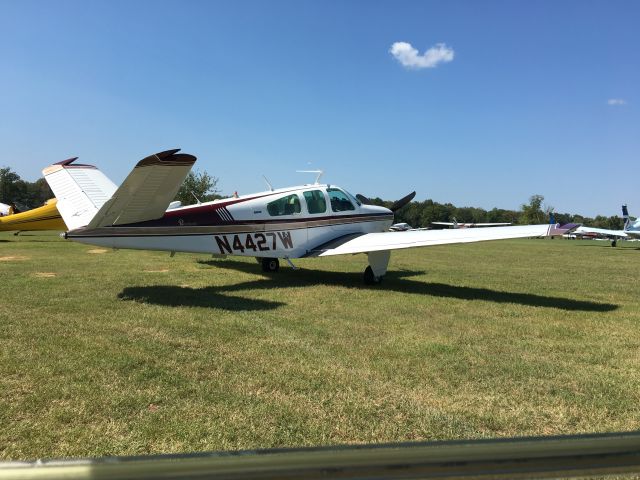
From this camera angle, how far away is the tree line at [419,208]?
51219 mm

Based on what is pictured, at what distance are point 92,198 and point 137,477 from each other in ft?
33.4

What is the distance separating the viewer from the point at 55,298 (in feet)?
24.8

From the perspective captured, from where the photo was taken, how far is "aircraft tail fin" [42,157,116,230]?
9.34 metres

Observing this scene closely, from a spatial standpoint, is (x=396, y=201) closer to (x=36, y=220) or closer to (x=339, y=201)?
(x=339, y=201)

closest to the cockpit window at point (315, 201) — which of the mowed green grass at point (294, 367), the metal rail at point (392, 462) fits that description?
the mowed green grass at point (294, 367)

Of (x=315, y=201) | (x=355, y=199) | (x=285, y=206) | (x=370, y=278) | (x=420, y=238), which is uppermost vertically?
(x=355, y=199)

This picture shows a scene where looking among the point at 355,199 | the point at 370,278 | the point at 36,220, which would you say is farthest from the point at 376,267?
the point at 36,220

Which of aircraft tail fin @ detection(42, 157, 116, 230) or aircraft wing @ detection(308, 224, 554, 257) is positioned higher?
aircraft tail fin @ detection(42, 157, 116, 230)

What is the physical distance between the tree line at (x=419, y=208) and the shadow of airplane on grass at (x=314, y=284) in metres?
34.0

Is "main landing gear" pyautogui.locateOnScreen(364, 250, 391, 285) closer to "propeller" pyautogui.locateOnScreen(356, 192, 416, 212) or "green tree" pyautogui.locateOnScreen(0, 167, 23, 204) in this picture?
"propeller" pyautogui.locateOnScreen(356, 192, 416, 212)

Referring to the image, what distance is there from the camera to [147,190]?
780cm

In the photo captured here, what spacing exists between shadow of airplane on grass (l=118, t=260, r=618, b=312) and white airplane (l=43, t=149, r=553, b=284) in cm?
70

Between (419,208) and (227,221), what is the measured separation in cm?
15464

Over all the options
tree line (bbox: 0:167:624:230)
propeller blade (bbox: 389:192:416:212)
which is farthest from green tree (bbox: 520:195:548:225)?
propeller blade (bbox: 389:192:416:212)
